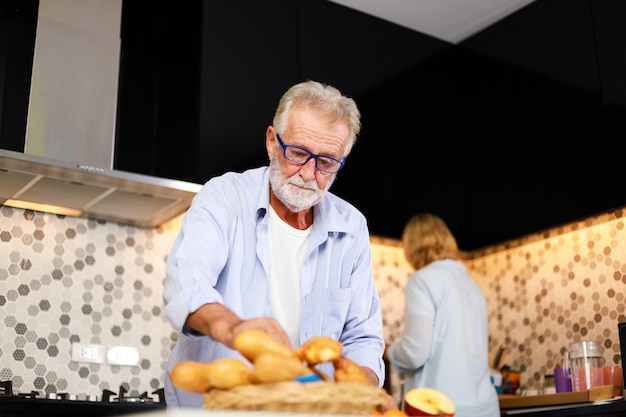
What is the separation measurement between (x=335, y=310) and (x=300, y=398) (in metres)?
0.82

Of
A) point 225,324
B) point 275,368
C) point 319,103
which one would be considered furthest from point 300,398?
point 319,103

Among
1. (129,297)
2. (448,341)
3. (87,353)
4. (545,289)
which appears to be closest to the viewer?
(448,341)

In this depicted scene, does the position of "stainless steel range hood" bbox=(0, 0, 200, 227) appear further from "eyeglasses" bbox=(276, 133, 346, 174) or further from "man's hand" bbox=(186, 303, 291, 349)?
"man's hand" bbox=(186, 303, 291, 349)

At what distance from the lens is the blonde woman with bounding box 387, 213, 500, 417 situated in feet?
9.64

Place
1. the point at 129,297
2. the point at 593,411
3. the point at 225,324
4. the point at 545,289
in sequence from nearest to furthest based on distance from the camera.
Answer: the point at 225,324 < the point at 593,411 < the point at 129,297 < the point at 545,289

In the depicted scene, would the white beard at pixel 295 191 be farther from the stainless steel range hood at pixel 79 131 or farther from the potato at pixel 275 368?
the stainless steel range hood at pixel 79 131

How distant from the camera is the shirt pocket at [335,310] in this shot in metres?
1.77

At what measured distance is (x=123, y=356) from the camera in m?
3.26

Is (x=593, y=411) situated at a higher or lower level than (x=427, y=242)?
lower

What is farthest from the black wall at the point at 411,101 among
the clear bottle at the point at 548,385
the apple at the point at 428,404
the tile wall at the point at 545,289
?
the apple at the point at 428,404

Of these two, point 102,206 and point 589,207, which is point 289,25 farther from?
point 589,207

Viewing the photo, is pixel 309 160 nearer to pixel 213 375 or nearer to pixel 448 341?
pixel 213 375

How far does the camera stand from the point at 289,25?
3.70 meters

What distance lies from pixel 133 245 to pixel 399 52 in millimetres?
1694
